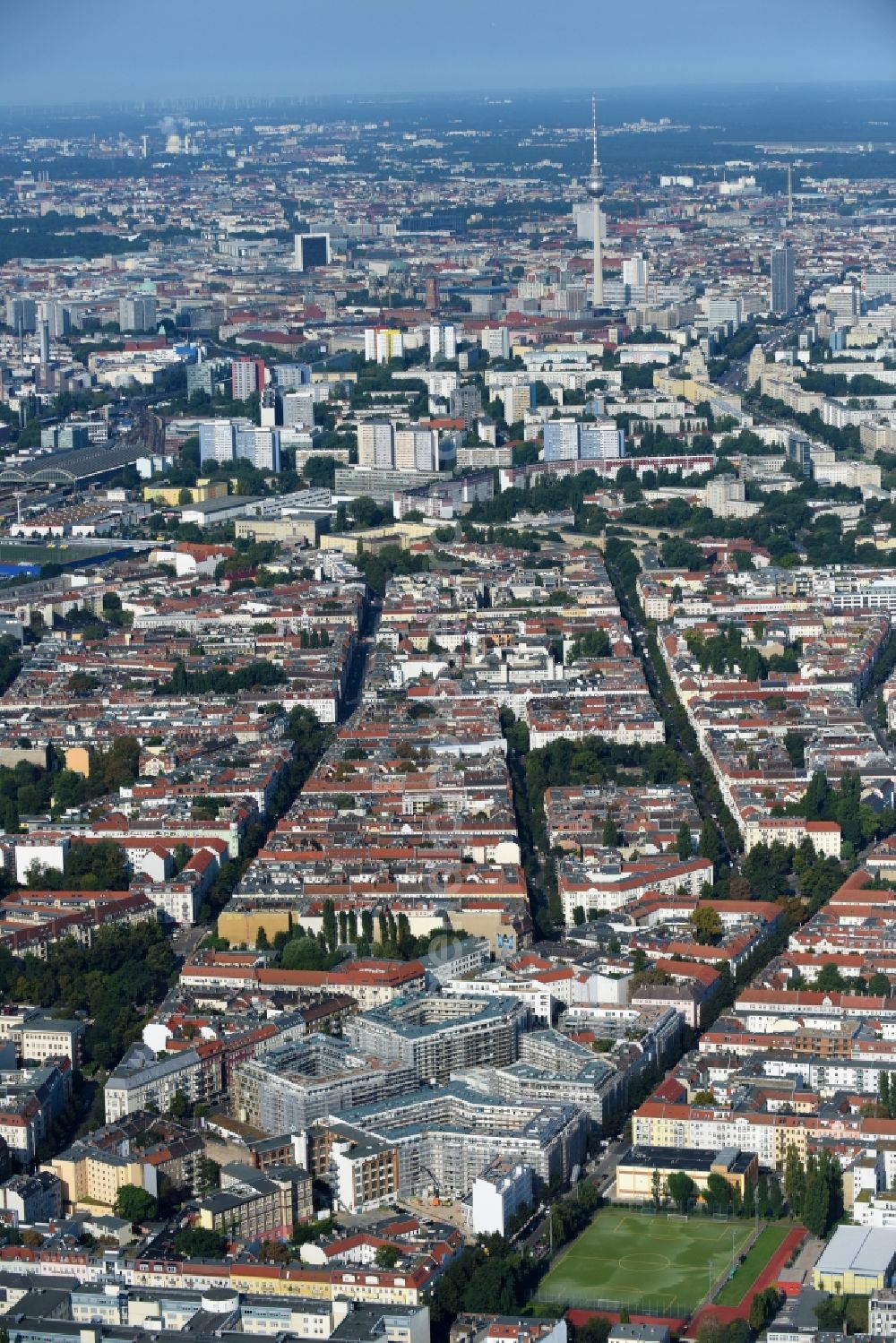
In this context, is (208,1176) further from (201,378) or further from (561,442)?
(201,378)

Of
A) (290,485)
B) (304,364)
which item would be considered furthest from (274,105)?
(290,485)

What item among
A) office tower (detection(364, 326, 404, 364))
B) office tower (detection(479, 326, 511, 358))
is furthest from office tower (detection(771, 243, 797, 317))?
office tower (detection(364, 326, 404, 364))

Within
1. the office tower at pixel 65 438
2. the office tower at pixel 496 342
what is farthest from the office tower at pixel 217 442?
the office tower at pixel 496 342

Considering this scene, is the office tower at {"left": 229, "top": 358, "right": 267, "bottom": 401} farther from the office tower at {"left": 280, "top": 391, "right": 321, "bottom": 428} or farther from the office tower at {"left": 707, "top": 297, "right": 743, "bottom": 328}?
the office tower at {"left": 707, "top": 297, "right": 743, "bottom": 328}

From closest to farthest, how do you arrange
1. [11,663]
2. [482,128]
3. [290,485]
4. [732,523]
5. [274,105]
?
[11,663]
[732,523]
[290,485]
[482,128]
[274,105]

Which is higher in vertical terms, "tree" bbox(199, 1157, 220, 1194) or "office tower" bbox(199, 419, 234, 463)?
"tree" bbox(199, 1157, 220, 1194)

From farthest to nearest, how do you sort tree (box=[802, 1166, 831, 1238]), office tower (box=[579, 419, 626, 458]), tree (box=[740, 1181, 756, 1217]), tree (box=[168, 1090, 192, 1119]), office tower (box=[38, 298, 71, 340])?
1. office tower (box=[38, 298, 71, 340])
2. office tower (box=[579, 419, 626, 458])
3. tree (box=[168, 1090, 192, 1119])
4. tree (box=[740, 1181, 756, 1217])
5. tree (box=[802, 1166, 831, 1238])

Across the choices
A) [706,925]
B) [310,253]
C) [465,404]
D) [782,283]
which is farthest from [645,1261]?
[310,253]

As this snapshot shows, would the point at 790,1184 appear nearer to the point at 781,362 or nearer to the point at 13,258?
the point at 781,362
